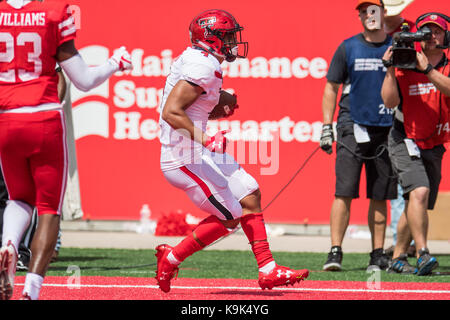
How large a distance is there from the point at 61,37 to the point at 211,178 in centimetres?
164

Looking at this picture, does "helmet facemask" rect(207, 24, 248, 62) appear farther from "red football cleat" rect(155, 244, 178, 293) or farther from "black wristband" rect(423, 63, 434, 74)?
"black wristband" rect(423, 63, 434, 74)

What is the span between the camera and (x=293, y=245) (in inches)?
448

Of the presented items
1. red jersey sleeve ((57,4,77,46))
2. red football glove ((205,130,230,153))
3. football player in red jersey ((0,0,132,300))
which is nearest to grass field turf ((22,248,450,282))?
red football glove ((205,130,230,153))

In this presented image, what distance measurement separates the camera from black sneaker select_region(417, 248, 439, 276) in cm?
757

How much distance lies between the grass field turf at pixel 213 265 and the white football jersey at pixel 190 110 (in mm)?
1722

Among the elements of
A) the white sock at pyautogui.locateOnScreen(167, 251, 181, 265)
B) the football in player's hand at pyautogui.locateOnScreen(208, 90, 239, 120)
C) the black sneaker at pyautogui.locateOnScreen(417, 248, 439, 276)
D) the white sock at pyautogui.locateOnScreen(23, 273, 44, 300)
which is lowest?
the black sneaker at pyautogui.locateOnScreen(417, 248, 439, 276)

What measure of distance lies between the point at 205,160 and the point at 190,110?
358 mm

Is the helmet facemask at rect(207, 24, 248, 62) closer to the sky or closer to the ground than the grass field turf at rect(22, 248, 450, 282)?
closer to the sky

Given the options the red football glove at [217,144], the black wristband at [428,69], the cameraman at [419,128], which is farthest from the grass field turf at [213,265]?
the red football glove at [217,144]

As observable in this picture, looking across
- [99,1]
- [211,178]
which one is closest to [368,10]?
[211,178]

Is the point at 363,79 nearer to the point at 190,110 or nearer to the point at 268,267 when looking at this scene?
the point at 190,110

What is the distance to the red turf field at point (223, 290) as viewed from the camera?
598 cm

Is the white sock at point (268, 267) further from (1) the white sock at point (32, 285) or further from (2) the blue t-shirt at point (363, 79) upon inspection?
(2) the blue t-shirt at point (363, 79)

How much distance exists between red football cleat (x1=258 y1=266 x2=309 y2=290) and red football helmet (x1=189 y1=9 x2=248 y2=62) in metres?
1.57
